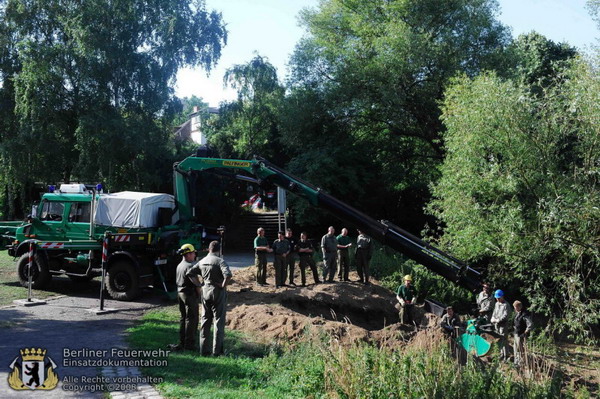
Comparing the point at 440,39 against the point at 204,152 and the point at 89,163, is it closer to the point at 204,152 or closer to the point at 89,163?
the point at 204,152

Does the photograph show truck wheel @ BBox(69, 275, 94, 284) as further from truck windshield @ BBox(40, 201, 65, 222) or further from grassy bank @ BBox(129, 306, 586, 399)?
grassy bank @ BBox(129, 306, 586, 399)

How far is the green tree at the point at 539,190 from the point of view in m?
12.8

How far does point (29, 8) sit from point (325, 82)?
625 inches

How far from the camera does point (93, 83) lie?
26500 mm

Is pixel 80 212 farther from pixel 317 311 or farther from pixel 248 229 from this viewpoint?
pixel 248 229

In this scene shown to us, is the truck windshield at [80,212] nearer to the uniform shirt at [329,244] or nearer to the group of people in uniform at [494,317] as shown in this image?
the uniform shirt at [329,244]

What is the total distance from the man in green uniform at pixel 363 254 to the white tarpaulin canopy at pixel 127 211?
5.98 meters

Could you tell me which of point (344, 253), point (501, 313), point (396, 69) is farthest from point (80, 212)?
point (396, 69)

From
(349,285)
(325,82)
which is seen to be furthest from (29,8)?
(349,285)

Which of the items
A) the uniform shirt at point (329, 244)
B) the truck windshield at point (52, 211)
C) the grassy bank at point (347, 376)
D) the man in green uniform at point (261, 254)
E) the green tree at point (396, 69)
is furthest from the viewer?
the green tree at point (396, 69)

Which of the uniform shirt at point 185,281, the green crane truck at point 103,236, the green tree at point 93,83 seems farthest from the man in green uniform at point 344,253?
the green tree at point 93,83

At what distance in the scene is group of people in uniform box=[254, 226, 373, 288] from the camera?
14.9 metres

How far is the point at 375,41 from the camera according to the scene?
24.1 metres

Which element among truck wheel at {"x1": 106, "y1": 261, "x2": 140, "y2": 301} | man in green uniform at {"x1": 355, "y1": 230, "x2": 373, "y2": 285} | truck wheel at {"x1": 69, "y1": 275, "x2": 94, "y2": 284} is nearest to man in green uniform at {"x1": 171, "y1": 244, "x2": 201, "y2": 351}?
truck wheel at {"x1": 106, "y1": 261, "x2": 140, "y2": 301}
